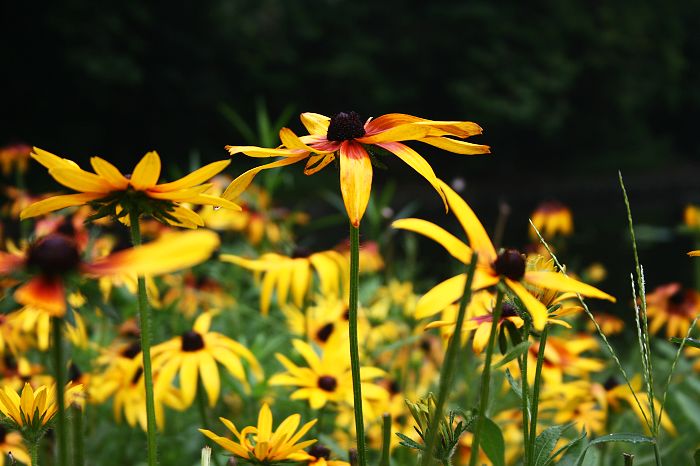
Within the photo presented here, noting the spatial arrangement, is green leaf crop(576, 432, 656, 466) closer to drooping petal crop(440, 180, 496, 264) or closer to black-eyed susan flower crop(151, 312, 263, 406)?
drooping petal crop(440, 180, 496, 264)

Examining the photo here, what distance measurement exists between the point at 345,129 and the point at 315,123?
0.07 metres

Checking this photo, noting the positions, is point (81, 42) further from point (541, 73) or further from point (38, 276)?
point (38, 276)

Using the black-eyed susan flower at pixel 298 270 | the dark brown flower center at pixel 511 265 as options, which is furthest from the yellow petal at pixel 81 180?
the black-eyed susan flower at pixel 298 270

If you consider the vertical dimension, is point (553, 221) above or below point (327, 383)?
above

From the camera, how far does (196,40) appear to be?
15.0 meters

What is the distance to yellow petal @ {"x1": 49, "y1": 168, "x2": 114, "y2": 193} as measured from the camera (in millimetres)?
418

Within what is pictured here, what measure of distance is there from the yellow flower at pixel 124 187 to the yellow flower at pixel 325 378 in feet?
1.42

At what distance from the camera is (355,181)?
484mm

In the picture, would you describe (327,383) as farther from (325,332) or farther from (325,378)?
(325,332)

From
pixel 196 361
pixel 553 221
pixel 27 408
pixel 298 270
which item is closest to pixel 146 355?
pixel 27 408

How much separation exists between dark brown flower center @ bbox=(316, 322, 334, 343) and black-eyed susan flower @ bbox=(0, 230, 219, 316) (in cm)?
89

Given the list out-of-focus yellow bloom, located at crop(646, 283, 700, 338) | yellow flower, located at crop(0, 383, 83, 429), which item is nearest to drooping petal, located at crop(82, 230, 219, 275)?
yellow flower, located at crop(0, 383, 83, 429)

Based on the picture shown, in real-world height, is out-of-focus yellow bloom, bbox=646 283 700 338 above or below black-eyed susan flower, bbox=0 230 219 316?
below

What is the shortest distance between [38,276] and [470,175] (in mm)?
18585
